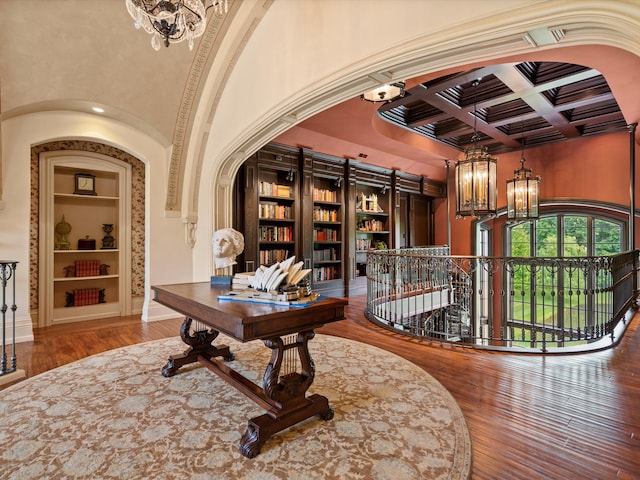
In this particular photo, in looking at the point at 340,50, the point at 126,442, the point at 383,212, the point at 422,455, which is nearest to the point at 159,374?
the point at 126,442

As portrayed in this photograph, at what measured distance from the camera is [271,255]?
601cm

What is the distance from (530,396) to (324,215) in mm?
4837

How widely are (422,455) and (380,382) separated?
98 cm

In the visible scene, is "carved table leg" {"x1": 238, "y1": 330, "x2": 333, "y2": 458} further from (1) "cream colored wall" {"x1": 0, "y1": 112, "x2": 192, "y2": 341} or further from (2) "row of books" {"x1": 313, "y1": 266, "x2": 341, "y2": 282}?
(2) "row of books" {"x1": 313, "y1": 266, "x2": 341, "y2": 282}

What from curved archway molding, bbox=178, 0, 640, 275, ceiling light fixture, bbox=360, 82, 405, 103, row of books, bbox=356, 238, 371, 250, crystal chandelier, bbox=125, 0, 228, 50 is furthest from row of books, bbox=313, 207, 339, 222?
crystal chandelier, bbox=125, 0, 228, 50

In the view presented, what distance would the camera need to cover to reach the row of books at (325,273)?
6672mm

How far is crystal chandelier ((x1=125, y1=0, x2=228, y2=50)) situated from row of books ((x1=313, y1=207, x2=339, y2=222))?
414cm

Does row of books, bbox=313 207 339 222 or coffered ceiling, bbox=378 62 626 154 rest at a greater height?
coffered ceiling, bbox=378 62 626 154

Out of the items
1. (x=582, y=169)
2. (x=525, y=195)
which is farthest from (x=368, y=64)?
(x=582, y=169)

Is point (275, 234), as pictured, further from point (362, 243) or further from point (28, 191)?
point (28, 191)

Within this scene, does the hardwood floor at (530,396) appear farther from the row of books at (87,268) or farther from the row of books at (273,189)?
the row of books at (273,189)

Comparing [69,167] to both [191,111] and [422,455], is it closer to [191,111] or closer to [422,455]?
[191,111]

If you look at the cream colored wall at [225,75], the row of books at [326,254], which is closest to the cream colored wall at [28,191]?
the cream colored wall at [225,75]

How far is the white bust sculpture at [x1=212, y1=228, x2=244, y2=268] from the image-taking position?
305 centimetres
